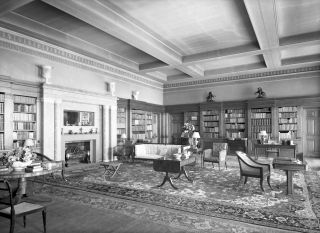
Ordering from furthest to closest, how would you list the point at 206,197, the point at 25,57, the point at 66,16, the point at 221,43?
the point at 221,43
the point at 25,57
the point at 66,16
the point at 206,197

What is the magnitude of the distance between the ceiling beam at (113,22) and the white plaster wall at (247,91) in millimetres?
4834

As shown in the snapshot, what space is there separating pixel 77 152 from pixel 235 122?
284 inches

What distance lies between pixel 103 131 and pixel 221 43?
532 cm

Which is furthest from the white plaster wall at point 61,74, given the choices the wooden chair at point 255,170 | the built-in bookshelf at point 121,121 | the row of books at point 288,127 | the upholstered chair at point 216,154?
the row of books at point 288,127

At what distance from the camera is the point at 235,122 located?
11641mm

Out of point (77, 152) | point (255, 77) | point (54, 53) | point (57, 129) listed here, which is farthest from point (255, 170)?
point (255, 77)

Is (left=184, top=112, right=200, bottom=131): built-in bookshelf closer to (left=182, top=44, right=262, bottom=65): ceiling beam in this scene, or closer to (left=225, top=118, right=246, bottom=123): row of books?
(left=225, top=118, right=246, bottom=123): row of books

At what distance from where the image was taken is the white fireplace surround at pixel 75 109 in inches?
292

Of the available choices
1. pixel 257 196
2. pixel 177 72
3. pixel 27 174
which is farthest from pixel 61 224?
pixel 177 72

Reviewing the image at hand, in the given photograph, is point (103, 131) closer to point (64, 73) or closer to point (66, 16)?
point (64, 73)

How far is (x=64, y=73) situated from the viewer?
818 centimetres

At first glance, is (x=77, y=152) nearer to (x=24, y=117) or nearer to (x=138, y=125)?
(x=24, y=117)

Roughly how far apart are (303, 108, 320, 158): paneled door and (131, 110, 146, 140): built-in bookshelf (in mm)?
7196

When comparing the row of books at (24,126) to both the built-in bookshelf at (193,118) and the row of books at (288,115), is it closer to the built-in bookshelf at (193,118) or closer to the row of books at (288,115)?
the built-in bookshelf at (193,118)
